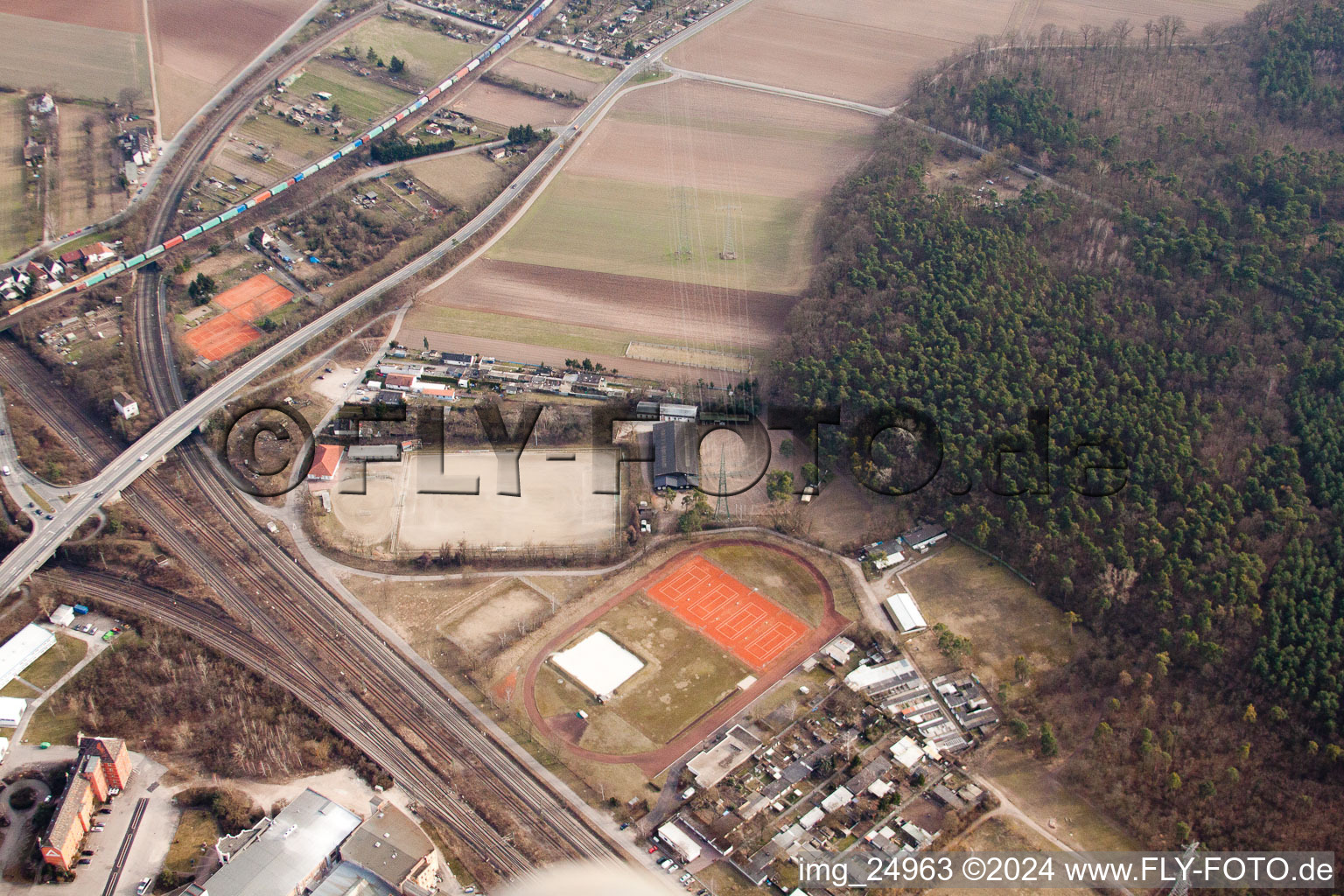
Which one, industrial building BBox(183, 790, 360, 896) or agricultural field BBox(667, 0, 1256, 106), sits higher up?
agricultural field BBox(667, 0, 1256, 106)

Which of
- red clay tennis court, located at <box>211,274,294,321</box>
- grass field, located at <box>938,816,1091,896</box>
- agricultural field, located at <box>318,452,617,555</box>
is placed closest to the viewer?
grass field, located at <box>938,816,1091,896</box>

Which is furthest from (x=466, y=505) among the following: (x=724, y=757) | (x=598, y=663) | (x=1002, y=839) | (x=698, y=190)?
(x=698, y=190)

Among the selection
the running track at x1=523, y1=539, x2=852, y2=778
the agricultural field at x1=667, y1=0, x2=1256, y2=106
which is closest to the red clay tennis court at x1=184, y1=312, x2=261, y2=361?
the running track at x1=523, y1=539, x2=852, y2=778

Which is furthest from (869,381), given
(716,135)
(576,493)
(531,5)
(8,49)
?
(8,49)

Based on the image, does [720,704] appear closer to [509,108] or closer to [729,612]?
[729,612]

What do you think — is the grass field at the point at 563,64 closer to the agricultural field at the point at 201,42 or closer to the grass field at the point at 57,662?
the agricultural field at the point at 201,42

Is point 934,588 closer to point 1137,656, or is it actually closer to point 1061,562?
point 1061,562

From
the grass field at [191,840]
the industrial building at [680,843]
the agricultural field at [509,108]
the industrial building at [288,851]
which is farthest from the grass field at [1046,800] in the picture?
the agricultural field at [509,108]

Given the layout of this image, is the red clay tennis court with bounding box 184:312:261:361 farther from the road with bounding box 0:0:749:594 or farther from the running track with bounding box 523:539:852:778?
the running track with bounding box 523:539:852:778
